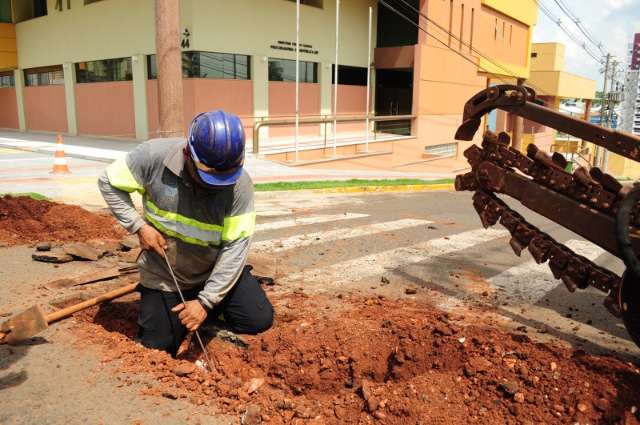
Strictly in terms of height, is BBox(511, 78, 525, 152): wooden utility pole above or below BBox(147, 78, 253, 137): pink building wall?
below

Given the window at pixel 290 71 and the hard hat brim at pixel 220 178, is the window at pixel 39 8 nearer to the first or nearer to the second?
the window at pixel 290 71

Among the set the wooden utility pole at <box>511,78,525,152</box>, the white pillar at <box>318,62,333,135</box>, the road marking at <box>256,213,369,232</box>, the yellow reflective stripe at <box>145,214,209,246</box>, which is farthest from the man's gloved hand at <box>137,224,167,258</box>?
the white pillar at <box>318,62,333,135</box>

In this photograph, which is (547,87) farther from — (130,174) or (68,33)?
(130,174)

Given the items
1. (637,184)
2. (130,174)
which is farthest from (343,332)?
(637,184)

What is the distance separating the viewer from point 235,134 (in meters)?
3.32

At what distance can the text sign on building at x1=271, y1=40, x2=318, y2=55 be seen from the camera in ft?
70.6

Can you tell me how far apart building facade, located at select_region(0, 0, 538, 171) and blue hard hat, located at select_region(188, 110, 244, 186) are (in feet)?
53.3

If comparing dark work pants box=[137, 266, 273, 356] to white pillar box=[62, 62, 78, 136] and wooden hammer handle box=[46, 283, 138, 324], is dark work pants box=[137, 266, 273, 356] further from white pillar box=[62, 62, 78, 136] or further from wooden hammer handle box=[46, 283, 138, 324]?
white pillar box=[62, 62, 78, 136]

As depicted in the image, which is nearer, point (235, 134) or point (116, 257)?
point (235, 134)

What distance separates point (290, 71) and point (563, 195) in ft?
65.5

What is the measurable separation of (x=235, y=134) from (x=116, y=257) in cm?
314

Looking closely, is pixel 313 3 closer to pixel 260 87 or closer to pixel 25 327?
pixel 260 87

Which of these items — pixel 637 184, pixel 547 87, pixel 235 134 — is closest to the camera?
pixel 637 184

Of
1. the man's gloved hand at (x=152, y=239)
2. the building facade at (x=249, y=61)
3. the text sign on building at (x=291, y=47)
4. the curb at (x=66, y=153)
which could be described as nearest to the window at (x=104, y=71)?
the building facade at (x=249, y=61)
